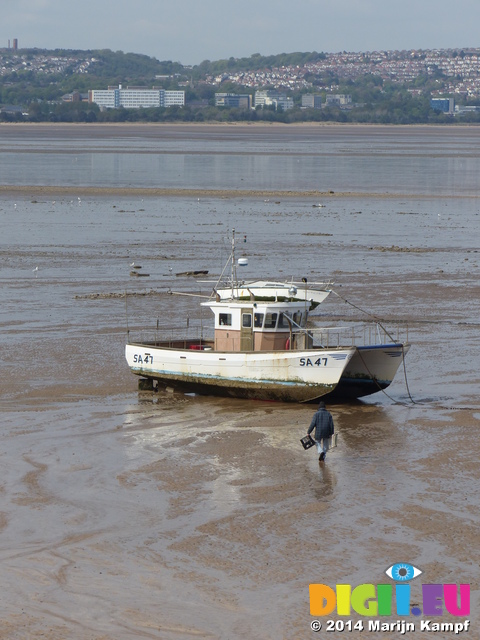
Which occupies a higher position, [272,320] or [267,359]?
[272,320]

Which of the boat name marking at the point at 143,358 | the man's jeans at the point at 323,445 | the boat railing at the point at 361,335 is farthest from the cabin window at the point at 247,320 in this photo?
the man's jeans at the point at 323,445

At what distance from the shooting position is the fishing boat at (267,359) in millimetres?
25844

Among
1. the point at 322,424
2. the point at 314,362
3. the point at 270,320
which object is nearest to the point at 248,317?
the point at 270,320

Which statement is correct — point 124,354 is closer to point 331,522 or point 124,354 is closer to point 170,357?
point 170,357

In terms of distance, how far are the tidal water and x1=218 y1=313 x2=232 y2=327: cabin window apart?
1.93 metres

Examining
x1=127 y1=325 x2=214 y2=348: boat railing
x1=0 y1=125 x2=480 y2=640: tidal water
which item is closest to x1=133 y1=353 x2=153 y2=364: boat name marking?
x1=0 y1=125 x2=480 y2=640: tidal water

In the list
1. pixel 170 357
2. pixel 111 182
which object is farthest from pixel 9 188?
pixel 170 357

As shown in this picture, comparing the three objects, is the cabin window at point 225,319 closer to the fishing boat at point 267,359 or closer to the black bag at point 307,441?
the fishing boat at point 267,359

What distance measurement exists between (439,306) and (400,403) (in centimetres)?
1216

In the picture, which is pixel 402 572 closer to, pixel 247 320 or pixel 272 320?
pixel 272 320

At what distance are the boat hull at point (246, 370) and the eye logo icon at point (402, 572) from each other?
984cm

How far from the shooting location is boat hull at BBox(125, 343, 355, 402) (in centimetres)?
2572

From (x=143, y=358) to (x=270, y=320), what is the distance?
10.7 ft

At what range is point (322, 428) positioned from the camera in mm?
21188
